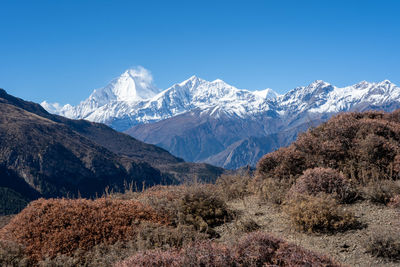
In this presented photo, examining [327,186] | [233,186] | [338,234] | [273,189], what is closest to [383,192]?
[327,186]

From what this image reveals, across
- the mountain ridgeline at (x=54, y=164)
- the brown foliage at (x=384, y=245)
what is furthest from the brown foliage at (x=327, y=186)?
the mountain ridgeline at (x=54, y=164)

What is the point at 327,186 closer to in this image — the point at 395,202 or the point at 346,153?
the point at 395,202

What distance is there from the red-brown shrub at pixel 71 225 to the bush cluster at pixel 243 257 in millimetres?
2339

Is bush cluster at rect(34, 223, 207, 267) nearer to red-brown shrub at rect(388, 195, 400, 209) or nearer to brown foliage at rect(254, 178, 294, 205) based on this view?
brown foliage at rect(254, 178, 294, 205)

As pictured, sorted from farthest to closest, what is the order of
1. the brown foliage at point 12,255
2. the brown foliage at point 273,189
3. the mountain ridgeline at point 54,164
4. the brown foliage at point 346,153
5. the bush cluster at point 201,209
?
the mountain ridgeline at point 54,164, the brown foliage at point 346,153, the brown foliage at point 273,189, the bush cluster at point 201,209, the brown foliage at point 12,255

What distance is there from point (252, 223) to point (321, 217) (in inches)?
63.7

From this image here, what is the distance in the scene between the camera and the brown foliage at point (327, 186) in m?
9.73

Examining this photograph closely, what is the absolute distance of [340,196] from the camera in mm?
9773

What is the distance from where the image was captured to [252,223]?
871 cm

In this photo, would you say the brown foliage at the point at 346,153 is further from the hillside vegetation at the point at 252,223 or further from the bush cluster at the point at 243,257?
the bush cluster at the point at 243,257

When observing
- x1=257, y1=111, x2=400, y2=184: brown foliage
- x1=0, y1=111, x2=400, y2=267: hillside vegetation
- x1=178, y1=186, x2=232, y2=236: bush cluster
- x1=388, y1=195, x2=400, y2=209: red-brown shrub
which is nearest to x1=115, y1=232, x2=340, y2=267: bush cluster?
x1=0, y1=111, x2=400, y2=267: hillside vegetation

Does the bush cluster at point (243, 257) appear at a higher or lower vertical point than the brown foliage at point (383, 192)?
lower

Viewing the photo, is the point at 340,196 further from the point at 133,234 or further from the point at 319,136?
the point at 133,234

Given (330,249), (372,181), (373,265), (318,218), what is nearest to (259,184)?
(372,181)
